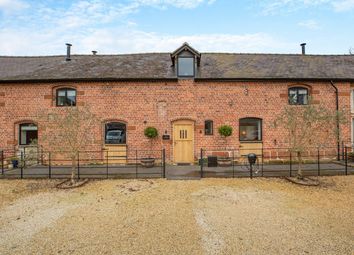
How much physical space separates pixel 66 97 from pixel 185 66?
24.5ft

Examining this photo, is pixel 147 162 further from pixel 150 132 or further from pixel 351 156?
pixel 351 156

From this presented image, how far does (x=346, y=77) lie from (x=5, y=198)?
18.0 metres

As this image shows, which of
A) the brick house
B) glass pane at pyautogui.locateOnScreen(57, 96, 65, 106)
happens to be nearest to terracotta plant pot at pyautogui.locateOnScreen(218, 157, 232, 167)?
the brick house

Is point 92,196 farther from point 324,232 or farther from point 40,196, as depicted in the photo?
point 324,232

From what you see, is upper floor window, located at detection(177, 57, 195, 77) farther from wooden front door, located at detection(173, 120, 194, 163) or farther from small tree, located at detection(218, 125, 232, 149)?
small tree, located at detection(218, 125, 232, 149)

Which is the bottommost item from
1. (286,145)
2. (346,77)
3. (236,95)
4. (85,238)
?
(85,238)

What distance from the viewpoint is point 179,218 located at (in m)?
5.89

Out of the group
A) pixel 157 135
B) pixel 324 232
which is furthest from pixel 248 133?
pixel 324 232

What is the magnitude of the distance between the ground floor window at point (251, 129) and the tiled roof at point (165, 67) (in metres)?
2.63

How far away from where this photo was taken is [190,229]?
526 centimetres

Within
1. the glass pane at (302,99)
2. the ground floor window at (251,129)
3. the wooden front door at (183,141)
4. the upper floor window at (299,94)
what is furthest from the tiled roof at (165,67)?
the wooden front door at (183,141)

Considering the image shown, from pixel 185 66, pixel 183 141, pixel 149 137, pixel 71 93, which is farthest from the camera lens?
pixel 71 93

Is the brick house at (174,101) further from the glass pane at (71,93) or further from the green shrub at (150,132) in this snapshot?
the green shrub at (150,132)

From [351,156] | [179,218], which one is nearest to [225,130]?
[351,156]
